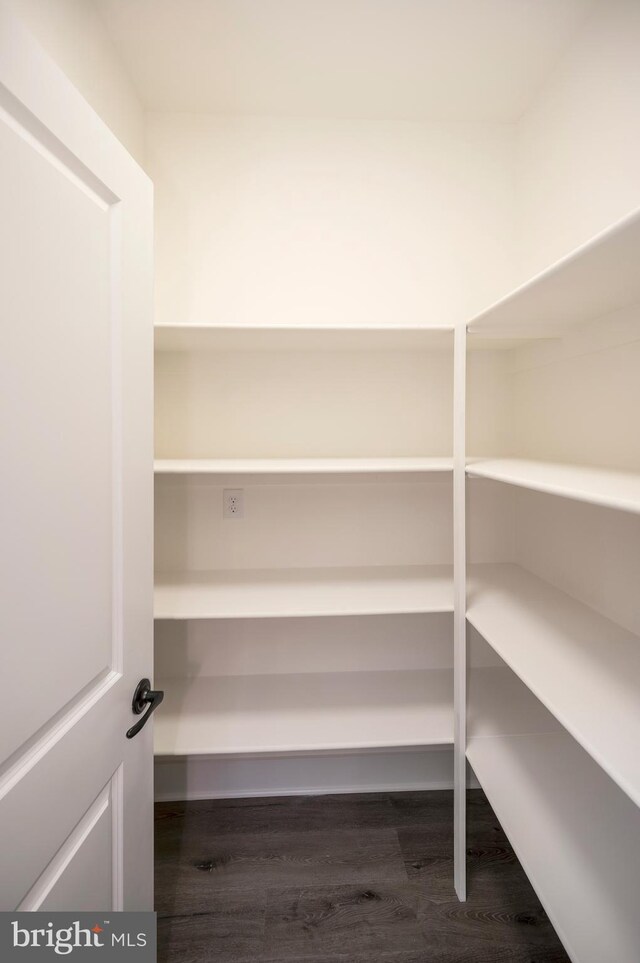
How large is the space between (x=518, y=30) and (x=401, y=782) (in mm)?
2670

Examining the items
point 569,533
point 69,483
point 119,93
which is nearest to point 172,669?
point 69,483

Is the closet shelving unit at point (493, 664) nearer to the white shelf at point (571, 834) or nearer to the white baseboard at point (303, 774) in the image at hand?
the white shelf at point (571, 834)

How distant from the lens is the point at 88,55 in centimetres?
130

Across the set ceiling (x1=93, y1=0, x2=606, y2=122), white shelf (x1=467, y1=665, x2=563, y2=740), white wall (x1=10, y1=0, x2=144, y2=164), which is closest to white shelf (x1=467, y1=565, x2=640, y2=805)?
white shelf (x1=467, y1=665, x2=563, y2=740)

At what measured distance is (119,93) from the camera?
4.91 ft

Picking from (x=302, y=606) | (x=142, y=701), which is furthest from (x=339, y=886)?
(x=142, y=701)

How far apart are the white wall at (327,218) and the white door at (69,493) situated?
2.36ft

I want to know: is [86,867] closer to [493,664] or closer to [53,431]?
[53,431]

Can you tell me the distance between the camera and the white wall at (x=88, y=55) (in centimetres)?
111

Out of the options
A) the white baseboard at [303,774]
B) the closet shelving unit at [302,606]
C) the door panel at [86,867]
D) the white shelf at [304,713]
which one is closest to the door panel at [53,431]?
the door panel at [86,867]

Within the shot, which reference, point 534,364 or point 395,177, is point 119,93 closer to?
point 395,177

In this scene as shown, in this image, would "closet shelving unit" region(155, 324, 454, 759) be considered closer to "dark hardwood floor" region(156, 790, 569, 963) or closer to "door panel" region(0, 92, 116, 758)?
"dark hardwood floor" region(156, 790, 569, 963)

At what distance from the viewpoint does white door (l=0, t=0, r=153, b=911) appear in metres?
0.67

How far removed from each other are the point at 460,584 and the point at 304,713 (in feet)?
2.47
